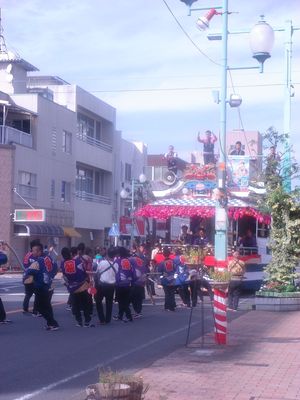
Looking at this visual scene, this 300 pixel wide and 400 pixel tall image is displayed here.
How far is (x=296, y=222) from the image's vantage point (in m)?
23.6

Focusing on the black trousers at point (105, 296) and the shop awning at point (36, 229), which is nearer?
the black trousers at point (105, 296)

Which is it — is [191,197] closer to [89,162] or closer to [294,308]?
[294,308]

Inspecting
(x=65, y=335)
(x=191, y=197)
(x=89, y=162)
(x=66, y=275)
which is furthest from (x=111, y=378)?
(x=89, y=162)

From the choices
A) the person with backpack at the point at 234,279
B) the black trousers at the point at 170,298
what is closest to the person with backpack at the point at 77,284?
the black trousers at the point at 170,298

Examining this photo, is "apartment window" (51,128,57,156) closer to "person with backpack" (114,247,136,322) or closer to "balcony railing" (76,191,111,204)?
"balcony railing" (76,191,111,204)

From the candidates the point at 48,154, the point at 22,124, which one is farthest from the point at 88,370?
the point at 48,154

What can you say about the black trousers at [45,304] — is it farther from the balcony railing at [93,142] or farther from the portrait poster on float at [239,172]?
the balcony railing at [93,142]

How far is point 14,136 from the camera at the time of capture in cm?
4659

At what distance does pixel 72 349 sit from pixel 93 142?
146 ft

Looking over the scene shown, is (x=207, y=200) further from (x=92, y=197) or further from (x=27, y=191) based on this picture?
(x=92, y=197)

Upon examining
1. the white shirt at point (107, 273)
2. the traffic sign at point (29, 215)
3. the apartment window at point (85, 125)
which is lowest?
the white shirt at point (107, 273)

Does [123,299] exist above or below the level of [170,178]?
below

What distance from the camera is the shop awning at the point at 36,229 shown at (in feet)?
152

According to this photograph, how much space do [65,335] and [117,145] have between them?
4636cm
